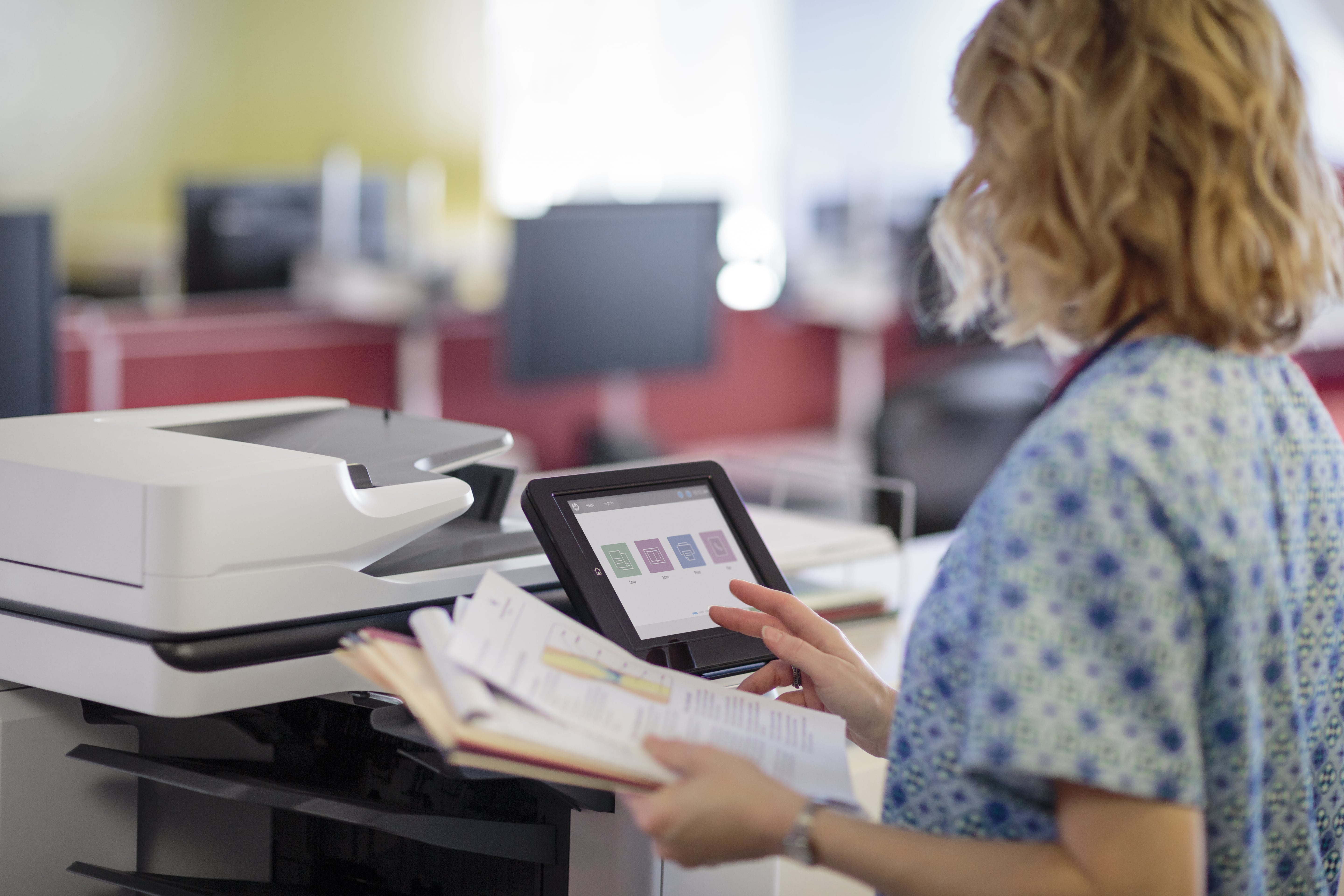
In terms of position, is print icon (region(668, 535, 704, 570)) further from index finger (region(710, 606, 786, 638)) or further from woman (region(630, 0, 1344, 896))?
woman (region(630, 0, 1344, 896))

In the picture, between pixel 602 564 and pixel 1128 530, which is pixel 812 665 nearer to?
pixel 602 564

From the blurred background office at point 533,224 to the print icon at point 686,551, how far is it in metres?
0.37

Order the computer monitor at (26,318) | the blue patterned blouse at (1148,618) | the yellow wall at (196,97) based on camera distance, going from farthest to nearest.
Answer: the yellow wall at (196,97), the computer monitor at (26,318), the blue patterned blouse at (1148,618)

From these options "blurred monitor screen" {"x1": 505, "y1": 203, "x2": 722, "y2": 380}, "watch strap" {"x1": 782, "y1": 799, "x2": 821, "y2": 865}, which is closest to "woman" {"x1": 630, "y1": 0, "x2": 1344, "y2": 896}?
"watch strap" {"x1": 782, "y1": 799, "x2": 821, "y2": 865}

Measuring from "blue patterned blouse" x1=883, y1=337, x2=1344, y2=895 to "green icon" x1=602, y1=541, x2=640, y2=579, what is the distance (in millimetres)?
328

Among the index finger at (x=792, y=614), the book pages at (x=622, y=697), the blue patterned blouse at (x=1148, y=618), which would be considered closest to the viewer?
the blue patterned blouse at (x=1148, y=618)

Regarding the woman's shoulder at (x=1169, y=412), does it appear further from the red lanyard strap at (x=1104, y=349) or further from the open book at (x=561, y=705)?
the open book at (x=561, y=705)

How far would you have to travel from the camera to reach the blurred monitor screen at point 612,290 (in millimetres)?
3414

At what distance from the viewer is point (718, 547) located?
3.90 ft

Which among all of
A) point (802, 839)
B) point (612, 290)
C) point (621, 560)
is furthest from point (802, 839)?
point (612, 290)

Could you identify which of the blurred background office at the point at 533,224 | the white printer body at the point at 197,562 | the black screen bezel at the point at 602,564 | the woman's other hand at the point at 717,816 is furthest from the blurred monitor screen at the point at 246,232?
the woman's other hand at the point at 717,816

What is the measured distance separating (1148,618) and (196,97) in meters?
6.35

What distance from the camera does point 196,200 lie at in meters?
4.30

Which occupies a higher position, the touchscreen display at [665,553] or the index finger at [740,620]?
the touchscreen display at [665,553]
